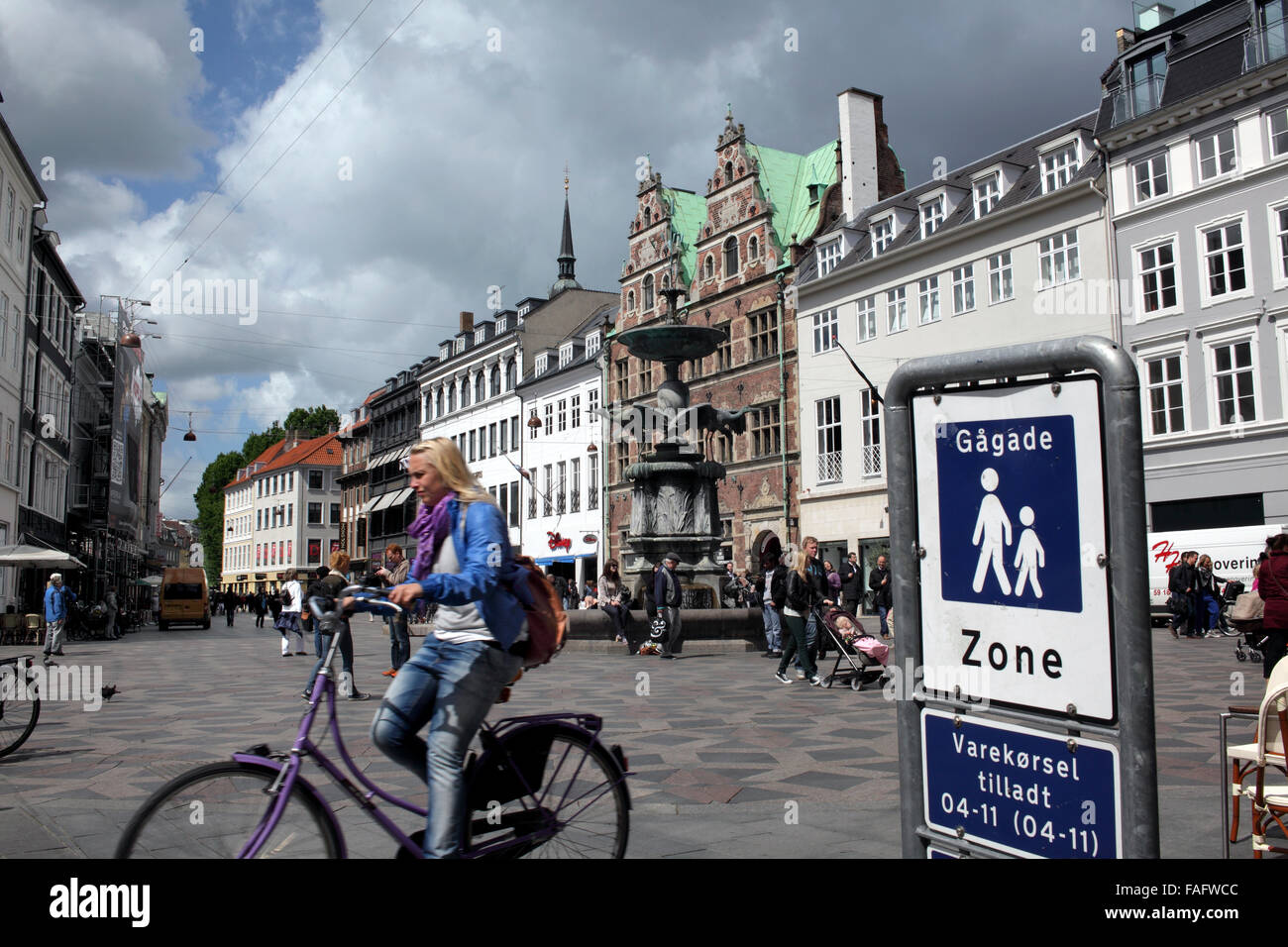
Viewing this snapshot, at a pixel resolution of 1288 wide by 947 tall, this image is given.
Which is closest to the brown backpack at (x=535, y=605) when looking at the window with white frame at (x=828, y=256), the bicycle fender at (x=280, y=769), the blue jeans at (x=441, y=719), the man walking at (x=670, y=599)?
the blue jeans at (x=441, y=719)

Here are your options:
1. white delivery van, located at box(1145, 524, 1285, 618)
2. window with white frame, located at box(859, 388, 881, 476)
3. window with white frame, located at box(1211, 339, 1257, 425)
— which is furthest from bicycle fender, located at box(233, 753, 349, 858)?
window with white frame, located at box(859, 388, 881, 476)

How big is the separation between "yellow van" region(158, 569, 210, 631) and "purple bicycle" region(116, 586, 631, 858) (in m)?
44.9

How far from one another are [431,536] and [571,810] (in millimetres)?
1214

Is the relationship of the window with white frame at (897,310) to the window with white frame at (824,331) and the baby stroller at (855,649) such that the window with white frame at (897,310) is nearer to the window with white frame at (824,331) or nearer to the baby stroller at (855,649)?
the window with white frame at (824,331)

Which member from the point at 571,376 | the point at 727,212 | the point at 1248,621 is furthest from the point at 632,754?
the point at 571,376

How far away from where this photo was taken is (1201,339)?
95.3ft

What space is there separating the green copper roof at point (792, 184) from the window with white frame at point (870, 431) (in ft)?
24.7

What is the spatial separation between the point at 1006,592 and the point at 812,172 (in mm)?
46534

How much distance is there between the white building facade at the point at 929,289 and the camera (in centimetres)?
3186

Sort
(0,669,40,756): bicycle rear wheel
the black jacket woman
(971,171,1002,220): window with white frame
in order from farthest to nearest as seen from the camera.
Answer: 1. (971,171,1002,220): window with white frame
2. the black jacket woman
3. (0,669,40,756): bicycle rear wheel

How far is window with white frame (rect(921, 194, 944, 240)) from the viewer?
37.0 meters

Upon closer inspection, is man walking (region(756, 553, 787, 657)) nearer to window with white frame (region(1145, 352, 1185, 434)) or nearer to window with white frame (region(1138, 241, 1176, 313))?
window with white frame (region(1145, 352, 1185, 434))

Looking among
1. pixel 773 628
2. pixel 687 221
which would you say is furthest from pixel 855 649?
pixel 687 221
